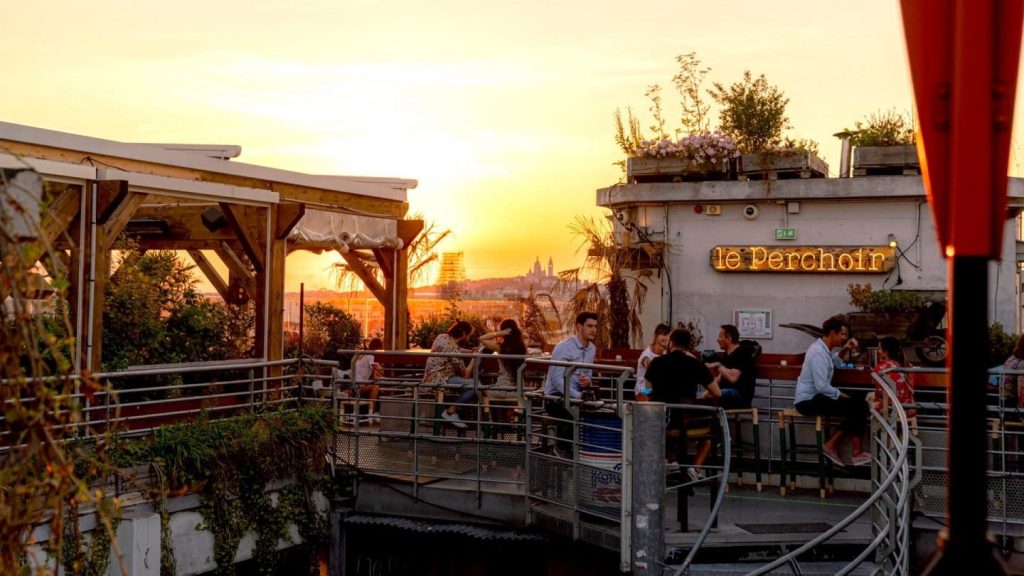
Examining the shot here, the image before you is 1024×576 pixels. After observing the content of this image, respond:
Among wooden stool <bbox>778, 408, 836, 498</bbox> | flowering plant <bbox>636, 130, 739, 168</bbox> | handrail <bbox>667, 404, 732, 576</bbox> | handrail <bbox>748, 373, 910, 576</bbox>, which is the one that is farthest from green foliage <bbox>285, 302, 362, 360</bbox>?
handrail <bbox>748, 373, 910, 576</bbox>

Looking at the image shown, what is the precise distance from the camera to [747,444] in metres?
12.4

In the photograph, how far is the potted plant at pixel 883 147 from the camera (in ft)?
56.3

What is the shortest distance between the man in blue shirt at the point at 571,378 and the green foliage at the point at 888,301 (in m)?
6.69

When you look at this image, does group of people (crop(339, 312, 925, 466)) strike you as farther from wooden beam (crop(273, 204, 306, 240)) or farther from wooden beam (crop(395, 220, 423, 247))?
wooden beam (crop(395, 220, 423, 247))

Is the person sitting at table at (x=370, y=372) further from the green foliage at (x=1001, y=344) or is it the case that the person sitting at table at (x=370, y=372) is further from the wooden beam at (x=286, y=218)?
the green foliage at (x=1001, y=344)

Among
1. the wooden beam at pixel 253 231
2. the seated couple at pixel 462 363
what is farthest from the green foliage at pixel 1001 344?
the wooden beam at pixel 253 231

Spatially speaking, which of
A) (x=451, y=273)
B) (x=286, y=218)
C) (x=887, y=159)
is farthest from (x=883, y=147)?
(x=451, y=273)

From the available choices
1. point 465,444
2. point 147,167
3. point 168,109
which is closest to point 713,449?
point 465,444

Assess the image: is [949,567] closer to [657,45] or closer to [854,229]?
[854,229]

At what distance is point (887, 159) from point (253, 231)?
30.9ft

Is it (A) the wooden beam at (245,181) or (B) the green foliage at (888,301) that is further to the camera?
(B) the green foliage at (888,301)

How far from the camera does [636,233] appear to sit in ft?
60.8

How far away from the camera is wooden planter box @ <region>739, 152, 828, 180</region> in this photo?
17547 millimetres

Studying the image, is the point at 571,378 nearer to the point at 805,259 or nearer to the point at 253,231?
the point at 253,231
